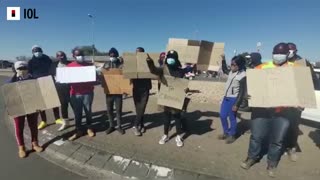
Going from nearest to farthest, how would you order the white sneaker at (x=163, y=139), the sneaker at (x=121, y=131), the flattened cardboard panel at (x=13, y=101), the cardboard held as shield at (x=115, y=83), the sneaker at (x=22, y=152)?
the flattened cardboard panel at (x=13, y=101) → the sneaker at (x=22, y=152) → the white sneaker at (x=163, y=139) → the cardboard held as shield at (x=115, y=83) → the sneaker at (x=121, y=131)

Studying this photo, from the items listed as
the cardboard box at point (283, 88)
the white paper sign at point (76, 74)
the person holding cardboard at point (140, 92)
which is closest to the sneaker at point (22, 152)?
the white paper sign at point (76, 74)

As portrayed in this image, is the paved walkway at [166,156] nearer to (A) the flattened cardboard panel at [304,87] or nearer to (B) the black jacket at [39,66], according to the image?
(A) the flattened cardboard panel at [304,87]

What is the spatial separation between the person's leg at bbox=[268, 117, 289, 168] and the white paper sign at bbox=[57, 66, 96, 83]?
3.80 meters

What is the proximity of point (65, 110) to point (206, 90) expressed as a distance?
6586 millimetres

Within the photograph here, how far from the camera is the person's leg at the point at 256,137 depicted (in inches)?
227

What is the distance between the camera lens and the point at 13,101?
6.62 m

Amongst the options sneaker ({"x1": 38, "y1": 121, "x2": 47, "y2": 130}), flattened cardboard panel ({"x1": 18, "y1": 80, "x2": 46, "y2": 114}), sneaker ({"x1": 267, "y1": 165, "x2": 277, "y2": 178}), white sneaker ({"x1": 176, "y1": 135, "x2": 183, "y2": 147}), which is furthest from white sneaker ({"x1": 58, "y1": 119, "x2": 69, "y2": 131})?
sneaker ({"x1": 267, "y1": 165, "x2": 277, "y2": 178})

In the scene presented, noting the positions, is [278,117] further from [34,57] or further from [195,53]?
[34,57]

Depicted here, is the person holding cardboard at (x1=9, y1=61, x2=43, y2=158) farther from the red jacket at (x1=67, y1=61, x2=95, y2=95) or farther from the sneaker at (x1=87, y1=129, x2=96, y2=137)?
the sneaker at (x1=87, y1=129, x2=96, y2=137)

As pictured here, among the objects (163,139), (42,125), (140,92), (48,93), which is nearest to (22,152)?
(48,93)

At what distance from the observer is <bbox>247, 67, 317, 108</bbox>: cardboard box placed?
5.39m

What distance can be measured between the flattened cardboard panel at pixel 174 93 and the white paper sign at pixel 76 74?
1.59m

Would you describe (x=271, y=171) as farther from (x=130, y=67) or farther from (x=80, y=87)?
(x=80, y=87)

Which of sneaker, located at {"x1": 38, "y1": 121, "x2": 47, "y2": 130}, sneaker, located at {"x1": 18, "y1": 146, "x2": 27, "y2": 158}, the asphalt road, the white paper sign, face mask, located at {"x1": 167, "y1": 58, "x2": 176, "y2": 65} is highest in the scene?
face mask, located at {"x1": 167, "y1": 58, "x2": 176, "y2": 65}
